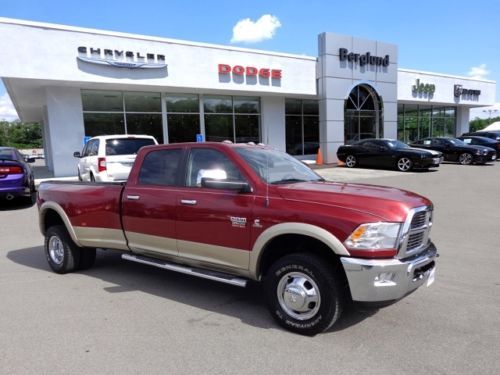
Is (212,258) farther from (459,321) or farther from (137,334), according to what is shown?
(459,321)

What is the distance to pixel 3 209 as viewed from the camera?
11227mm

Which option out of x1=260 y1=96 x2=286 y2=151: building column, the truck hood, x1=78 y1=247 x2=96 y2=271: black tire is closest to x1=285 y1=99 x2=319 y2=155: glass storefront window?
x1=260 y1=96 x2=286 y2=151: building column

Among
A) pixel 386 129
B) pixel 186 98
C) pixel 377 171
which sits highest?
pixel 186 98

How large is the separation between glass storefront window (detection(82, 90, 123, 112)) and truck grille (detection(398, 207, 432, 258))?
1763 centimetres

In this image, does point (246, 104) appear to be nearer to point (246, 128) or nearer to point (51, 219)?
point (246, 128)

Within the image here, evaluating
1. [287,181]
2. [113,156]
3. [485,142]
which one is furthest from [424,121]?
[287,181]

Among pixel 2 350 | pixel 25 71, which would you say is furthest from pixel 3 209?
pixel 2 350

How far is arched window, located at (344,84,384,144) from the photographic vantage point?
84.7ft

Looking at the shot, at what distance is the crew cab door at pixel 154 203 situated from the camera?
457 centimetres

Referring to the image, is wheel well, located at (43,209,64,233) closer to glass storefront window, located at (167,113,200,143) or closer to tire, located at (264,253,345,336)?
tire, located at (264,253,345,336)

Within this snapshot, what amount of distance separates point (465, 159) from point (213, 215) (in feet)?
68.7

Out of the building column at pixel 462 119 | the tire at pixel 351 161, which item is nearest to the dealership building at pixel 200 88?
the tire at pixel 351 161

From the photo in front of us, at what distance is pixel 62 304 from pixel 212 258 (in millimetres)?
1774

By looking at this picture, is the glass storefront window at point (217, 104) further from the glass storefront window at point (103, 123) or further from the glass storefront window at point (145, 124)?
the glass storefront window at point (103, 123)
